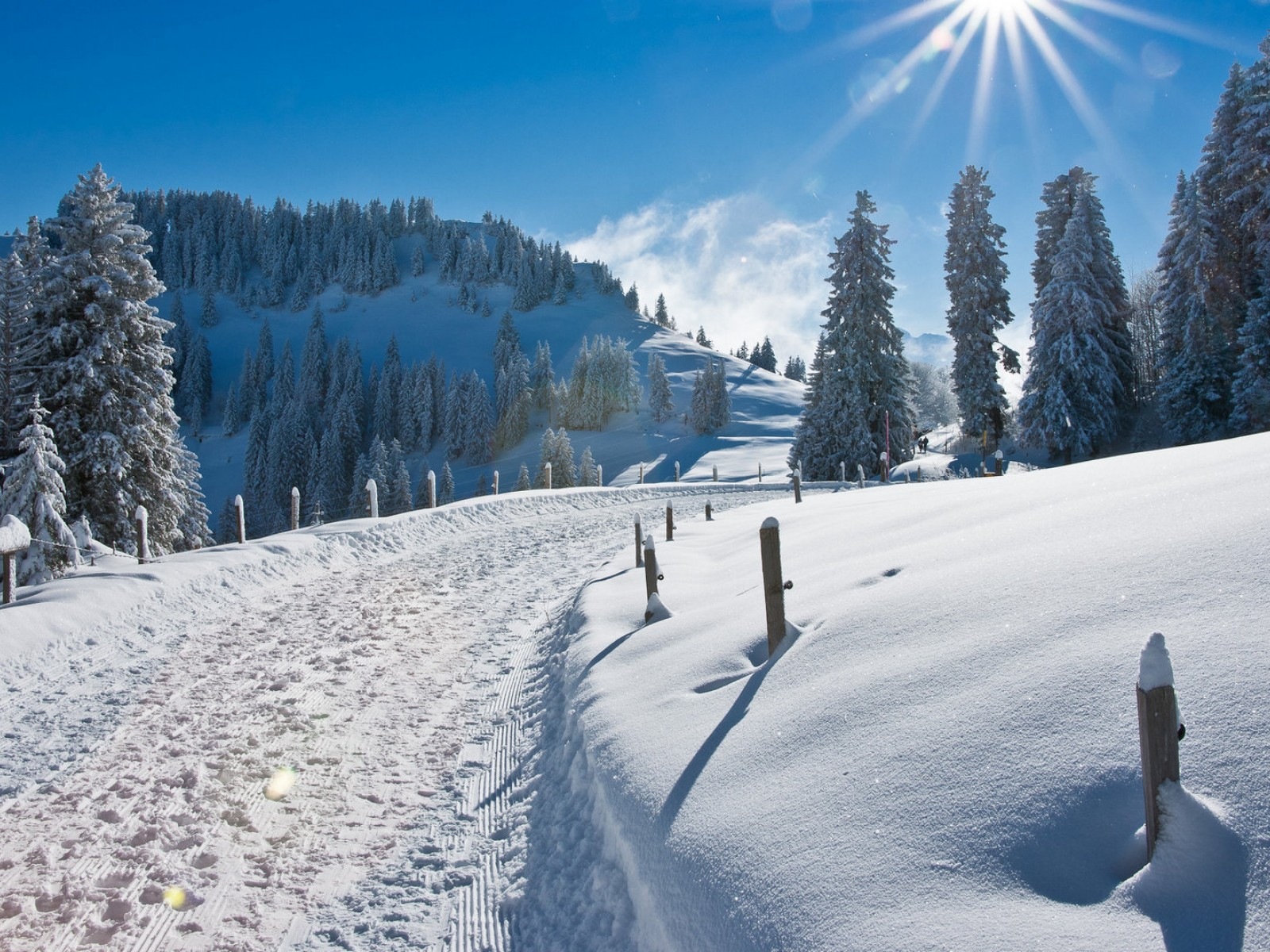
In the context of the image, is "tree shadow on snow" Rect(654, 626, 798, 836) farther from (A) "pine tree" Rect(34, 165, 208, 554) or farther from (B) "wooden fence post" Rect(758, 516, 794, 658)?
(A) "pine tree" Rect(34, 165, 208, 554)

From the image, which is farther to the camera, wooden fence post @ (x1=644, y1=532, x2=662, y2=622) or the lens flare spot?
wooden fence post @ (x1=644, y1=532, x2=662, y2=622)

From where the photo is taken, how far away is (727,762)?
3.81 m

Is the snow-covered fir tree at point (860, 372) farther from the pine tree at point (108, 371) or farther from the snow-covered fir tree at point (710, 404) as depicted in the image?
the snow-covered fir tree at point (710, 404)

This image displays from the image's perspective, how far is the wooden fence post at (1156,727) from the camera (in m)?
2.17

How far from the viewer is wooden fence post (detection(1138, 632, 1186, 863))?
2172mm

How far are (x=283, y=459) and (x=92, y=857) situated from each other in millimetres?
92326

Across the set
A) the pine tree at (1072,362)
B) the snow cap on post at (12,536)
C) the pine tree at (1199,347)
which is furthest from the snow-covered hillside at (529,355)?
the snow cap on post at (12,536)

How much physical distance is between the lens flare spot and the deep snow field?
0.08 ft

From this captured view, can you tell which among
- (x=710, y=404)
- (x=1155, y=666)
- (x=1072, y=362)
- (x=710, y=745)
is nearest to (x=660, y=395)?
(x=710, y=404)

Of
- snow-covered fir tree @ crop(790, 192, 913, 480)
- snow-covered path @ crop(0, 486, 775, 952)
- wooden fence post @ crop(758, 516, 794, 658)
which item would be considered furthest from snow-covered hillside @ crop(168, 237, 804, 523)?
wooden fence post @ crop(758, 516, 794, 658)

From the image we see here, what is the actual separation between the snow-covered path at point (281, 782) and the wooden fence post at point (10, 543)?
6.02 ft

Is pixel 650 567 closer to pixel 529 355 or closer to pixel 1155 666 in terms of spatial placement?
pixel 1155 666

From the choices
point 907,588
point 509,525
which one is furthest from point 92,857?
point 509,525

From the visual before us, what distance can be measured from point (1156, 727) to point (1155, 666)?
21 centimetres
